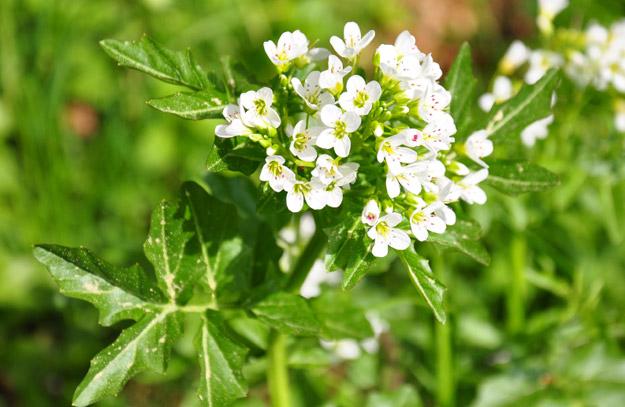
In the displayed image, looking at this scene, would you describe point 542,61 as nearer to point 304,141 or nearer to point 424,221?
point 424,221

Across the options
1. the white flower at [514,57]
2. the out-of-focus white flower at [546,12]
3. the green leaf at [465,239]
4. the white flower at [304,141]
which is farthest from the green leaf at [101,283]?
the out-of-focus white flower at [546,12]

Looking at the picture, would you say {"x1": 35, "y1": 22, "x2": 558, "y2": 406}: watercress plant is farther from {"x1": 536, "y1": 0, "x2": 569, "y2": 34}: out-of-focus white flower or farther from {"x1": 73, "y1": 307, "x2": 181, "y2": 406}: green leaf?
{"x1": 536, "y1": 0, "x2": 569, "y2": 34}: out-of-focus white flower

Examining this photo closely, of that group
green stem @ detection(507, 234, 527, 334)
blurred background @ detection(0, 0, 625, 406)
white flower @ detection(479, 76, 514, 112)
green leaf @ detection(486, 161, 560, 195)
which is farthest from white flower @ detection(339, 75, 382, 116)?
green stem @ detection(507, 234, 527, 334)

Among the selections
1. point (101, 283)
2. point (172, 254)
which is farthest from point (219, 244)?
point (101, 283)

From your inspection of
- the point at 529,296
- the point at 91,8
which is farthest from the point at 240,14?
the point at 529,296

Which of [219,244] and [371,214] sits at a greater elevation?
[371,214]

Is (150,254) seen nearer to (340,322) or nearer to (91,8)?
(340,322)
